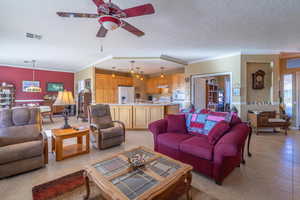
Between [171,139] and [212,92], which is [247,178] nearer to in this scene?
[171,139]

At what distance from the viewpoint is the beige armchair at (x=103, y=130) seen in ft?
10.3

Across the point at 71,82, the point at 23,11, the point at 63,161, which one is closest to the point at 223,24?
the point at 23,11

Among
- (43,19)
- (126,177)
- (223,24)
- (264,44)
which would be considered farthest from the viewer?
(264,44)

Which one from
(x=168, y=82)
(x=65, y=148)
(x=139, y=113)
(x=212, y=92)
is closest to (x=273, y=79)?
(x=212, y=92)

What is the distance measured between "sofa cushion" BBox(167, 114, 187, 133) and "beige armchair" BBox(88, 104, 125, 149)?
3.90 ft

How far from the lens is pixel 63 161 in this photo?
262 cm

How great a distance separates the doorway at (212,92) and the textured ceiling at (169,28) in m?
1.62

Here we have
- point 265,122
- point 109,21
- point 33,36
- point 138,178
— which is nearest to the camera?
point 138,178

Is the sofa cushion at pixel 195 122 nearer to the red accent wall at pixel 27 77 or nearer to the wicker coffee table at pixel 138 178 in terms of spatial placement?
the wicker coffee table at pixel 138 178

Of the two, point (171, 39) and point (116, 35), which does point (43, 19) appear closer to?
point (116, 35)

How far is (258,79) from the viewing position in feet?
15.5

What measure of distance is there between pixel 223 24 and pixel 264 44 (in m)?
2.07

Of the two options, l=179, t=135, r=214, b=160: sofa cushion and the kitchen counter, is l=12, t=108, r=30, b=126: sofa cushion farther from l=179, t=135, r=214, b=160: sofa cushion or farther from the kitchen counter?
l=179, t=135, r=214, b=160: sofa cushion

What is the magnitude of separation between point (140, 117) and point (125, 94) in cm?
291
